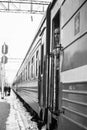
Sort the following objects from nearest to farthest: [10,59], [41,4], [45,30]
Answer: [45,30] → [41,4] → [10,59]

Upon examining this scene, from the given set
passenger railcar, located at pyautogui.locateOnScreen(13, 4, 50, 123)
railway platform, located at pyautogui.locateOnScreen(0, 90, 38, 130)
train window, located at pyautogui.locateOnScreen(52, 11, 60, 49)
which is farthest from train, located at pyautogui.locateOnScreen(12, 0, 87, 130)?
railway platform, located at pyautogui.locateOnScreen(0, 90, 38, 130)

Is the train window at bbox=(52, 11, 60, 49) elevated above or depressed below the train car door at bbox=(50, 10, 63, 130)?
above

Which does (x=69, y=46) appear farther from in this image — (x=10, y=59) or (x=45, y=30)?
(x=10, y=59)

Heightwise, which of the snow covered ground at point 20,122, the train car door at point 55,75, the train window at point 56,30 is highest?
the train window at point 56,30

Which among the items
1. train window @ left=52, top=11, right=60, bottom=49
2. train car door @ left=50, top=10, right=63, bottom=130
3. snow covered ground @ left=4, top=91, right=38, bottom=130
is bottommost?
snow covered ground @ left=4, top=91, right=38, bottom=130

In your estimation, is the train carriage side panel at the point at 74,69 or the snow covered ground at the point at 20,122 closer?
the train carriage side panel at the point at 74,69

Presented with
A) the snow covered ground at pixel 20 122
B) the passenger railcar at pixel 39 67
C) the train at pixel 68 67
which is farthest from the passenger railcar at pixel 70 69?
the snow covered ground at pixel 20 122

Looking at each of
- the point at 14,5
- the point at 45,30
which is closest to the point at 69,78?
the point at 45,30

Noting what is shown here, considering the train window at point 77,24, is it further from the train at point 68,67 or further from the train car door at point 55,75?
the train car door at point 55,75

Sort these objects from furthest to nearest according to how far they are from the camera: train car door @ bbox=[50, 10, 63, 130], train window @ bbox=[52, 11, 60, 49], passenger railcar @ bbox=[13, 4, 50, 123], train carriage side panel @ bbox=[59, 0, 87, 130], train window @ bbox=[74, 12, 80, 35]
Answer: passenger railcar @ bbox=[13, 4, 50, 123] < train window @ bbox=[52, 11, 60, 49] < train car door @ bbox=[50, 10, 63, 130] < train window @ bbox=[74, 12, 80, 35] < train carriage side panel @ bbox=[59, 0, 87, 130]

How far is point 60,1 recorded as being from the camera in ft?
18.1

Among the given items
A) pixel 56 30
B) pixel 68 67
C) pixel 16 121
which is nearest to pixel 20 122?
pixel 16 121

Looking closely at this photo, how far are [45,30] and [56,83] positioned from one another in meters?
1.82

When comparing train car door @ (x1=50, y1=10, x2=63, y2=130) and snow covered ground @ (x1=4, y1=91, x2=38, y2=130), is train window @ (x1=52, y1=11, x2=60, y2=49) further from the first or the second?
snow covered ground @ (x1=4, y1=91, x2=38, y2=130)
